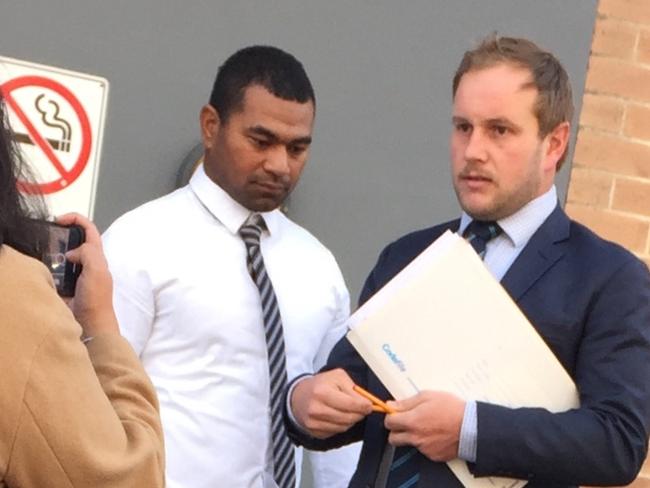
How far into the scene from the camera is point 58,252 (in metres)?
2.57

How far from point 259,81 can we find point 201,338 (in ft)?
2.47

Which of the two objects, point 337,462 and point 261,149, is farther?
point 337,462

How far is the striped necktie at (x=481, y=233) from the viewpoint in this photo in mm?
3467

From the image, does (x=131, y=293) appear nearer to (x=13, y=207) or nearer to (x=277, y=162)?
(x=277, y=162)

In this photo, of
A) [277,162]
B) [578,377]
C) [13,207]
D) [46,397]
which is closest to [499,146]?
[578,377]

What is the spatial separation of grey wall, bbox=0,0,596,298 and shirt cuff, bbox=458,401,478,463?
2030 millimetres

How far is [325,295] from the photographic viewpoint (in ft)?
14.0

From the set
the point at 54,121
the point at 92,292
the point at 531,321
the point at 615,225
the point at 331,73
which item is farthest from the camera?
the point at 615,225

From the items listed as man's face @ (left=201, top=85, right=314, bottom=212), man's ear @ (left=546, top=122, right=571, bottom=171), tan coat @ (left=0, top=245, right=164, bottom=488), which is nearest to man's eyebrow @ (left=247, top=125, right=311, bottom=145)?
man's face @ (left=201, top=85, right=314, bottom=212)

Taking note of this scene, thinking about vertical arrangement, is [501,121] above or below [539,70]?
below

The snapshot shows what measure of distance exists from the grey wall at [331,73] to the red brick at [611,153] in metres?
0.12

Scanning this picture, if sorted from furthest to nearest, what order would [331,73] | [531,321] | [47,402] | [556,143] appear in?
1. [331,73]
2. [556,143]
3. [531,321]
4. [47,402]

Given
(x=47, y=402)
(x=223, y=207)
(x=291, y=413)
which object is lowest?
(x=291, y=413)

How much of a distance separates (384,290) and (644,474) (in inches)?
97.6
